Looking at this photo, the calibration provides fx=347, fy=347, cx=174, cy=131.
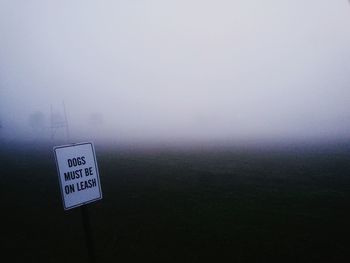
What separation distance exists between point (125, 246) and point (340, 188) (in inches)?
355

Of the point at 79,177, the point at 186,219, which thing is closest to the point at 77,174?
the point at 79,177

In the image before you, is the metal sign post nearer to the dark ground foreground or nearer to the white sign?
the white sign

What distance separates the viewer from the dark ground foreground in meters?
6.06

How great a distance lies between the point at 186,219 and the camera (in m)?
8.29

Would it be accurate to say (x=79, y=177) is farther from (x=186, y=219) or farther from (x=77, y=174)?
(x=186, y=219)

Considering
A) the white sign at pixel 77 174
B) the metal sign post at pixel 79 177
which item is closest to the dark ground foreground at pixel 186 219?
the metal sign post at pixel 79 177

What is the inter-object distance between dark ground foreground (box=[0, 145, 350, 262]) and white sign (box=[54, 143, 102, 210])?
90.9 inches

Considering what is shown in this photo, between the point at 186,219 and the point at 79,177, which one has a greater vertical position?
the point at 79,177

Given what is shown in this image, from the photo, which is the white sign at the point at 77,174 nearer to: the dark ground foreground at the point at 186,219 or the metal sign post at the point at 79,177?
the metal sign post at the point at 79,177

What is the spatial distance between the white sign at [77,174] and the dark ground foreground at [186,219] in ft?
7.58

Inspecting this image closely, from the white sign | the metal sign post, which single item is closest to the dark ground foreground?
the metal sign post

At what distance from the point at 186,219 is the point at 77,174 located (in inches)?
192

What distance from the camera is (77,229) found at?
296 inches

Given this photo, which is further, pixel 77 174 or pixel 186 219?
pixel 186 219
